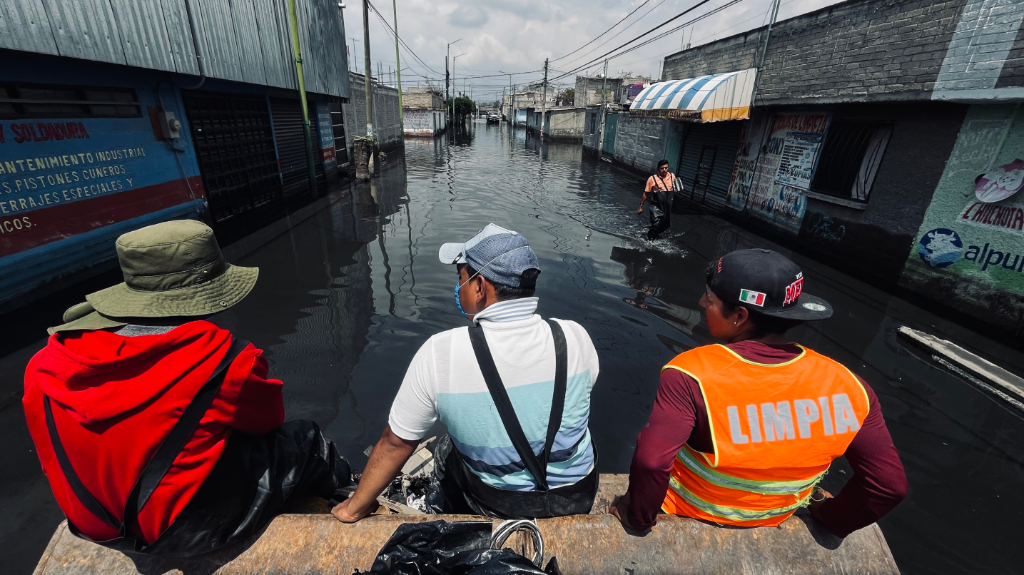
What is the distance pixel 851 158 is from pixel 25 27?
1346 cm

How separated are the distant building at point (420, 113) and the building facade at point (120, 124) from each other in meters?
26.6

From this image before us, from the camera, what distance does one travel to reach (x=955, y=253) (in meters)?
6.71

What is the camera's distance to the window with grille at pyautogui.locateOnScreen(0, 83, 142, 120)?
565 centimetres

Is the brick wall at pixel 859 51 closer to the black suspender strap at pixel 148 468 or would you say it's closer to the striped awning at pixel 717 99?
the striped awning at pixel 717 99

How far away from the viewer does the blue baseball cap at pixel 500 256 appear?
1.74 meters

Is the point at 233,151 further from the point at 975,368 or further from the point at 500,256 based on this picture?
the point at 975,368

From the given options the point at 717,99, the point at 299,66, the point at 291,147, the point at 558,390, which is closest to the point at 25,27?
the point at 558,390

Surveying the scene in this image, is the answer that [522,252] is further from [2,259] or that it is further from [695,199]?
[695,199]

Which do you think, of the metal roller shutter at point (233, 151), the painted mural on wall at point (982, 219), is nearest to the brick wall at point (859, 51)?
the painted mural on wall at point (982, 219)

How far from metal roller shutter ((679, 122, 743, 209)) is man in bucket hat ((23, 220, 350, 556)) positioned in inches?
557

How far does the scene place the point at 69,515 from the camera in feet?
5.02

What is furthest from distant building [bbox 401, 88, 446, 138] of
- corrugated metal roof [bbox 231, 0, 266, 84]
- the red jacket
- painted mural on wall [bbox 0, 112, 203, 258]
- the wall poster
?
the red jacket

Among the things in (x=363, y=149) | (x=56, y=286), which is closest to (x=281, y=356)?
(x=56, y=286)

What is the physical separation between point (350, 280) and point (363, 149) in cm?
1163
